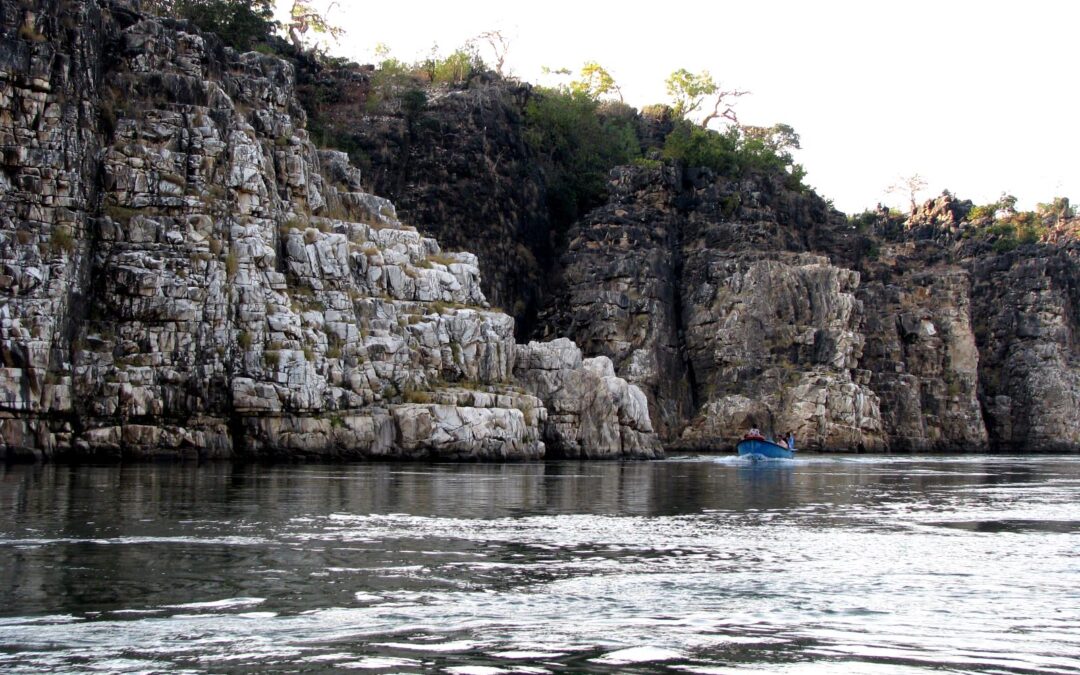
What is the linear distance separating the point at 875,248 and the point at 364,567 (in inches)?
4547

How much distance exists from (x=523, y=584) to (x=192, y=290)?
45997 mm

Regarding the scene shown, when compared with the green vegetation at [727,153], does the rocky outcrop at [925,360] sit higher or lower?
lower

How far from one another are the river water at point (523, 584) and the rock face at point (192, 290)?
21.0 meters

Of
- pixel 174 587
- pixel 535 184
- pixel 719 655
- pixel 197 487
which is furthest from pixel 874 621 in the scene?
pixel 535 184

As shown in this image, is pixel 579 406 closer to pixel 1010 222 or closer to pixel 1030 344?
pixel 1030 344

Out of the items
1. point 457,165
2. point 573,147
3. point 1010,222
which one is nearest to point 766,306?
point 573,147

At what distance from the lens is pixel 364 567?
20.9 m

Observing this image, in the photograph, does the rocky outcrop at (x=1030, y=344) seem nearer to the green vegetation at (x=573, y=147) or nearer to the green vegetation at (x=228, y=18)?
the green vegetation at (x=573, y=147)

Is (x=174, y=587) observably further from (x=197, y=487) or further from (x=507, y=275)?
(x=507, y=275)

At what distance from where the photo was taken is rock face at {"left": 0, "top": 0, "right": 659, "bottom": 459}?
192 ft

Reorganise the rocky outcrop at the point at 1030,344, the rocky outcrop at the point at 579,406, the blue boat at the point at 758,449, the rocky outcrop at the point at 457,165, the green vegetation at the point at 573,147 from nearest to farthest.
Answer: the blue boat at the point at 758,449, the rocky outcrop at the point at 579,406, the rocky outcrop at the point at 457,165, the green vegetation at the point at 573,147, the rocky outcrop at the point at 1030,344

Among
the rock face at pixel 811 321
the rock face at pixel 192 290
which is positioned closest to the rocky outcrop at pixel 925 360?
the rock face at pixel 811 321

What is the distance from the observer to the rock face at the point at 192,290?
192ft

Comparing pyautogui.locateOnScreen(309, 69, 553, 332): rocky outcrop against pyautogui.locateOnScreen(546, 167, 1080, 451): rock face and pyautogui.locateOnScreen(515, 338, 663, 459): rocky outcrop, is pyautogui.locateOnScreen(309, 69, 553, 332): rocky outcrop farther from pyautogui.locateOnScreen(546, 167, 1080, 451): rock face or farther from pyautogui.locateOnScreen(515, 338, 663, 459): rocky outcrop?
pyautogui.locateOnScreen(515, 338, 663, 459): rocky outcrop
